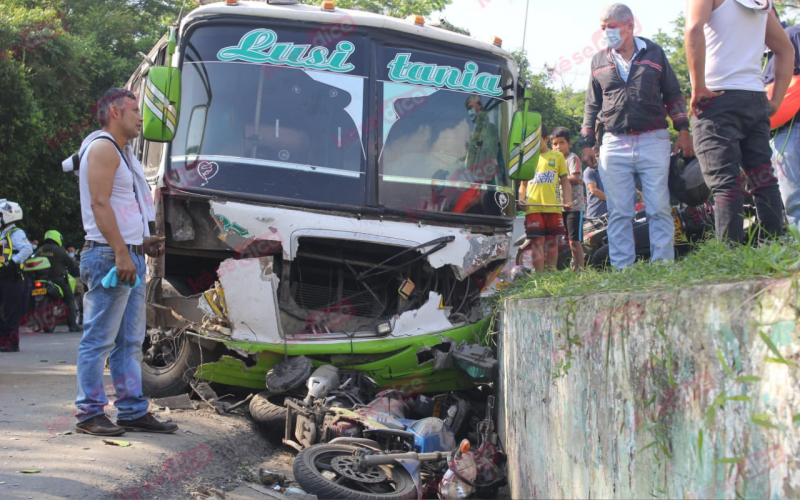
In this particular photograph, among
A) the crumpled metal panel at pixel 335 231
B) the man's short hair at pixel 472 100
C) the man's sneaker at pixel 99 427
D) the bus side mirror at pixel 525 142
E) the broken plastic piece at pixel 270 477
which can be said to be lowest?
the broken plastic piece at pixel 270 477

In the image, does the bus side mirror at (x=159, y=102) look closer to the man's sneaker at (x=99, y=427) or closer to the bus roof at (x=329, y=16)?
the bus roof at (x=329, y=16)

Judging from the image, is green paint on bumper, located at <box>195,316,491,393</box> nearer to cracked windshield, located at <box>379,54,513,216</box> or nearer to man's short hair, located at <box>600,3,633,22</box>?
cracked windshield, located at <box>379,54,513,216</box>

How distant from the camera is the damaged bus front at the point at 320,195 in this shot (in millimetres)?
5293

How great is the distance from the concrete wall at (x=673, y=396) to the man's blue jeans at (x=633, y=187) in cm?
177

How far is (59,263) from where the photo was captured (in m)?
13.2

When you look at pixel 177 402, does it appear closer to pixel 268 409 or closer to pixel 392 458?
pixel 268 409

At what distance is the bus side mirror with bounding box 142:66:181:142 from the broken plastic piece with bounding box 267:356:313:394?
1786 mm

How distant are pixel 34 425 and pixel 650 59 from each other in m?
4.60

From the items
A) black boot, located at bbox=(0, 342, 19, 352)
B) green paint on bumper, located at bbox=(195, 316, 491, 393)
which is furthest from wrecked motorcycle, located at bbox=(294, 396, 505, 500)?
black boot, located at bbox=(0, 342, 19, 352)

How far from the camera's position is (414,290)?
19.1 ft

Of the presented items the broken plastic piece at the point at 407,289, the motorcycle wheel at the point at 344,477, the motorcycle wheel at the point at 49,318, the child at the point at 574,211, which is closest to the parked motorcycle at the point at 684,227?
the child at the point at 574,211

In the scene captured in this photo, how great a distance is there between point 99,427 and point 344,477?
1.40 m

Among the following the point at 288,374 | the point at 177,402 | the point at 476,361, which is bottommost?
the point at 177,402

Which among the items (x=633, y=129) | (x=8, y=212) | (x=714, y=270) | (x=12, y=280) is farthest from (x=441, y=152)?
(x=12, y=280)
